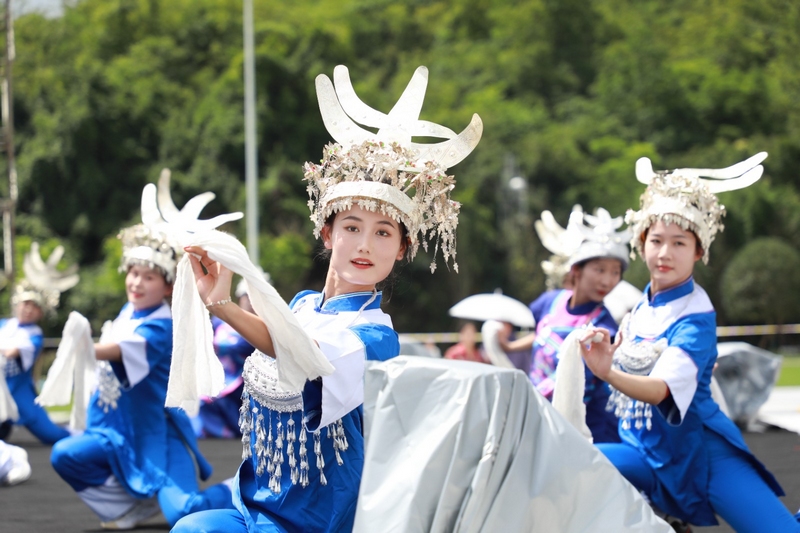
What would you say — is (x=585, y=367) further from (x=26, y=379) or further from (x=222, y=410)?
(x=26, y=379)

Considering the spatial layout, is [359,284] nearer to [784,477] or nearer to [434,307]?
[784,477]

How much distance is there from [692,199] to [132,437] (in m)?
3.05

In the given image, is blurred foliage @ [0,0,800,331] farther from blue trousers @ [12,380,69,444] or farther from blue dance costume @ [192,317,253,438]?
blue trousers @ [12,380,69,444]

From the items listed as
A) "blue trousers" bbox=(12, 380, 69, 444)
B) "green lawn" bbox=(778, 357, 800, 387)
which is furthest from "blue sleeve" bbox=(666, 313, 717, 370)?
"green lawn" bbox=(778, 357, 800, 387)

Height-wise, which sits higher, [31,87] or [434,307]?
[31,87]

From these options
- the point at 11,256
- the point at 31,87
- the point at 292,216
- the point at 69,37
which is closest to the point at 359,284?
the point at 11,256

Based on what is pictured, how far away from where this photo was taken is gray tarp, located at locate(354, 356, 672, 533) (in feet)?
7.48

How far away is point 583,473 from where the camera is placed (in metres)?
2.35

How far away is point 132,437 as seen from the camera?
5637 mm

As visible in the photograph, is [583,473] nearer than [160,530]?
Yes

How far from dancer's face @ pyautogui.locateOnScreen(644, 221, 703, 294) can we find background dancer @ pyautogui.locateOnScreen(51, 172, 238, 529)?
97.4 inches

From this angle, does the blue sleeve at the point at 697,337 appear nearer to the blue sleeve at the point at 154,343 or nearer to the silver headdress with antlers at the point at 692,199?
the silver headdress with antlers at the point at 692,199

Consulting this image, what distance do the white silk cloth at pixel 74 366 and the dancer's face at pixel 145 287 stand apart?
1.41ft

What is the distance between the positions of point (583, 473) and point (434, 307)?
968 inches
